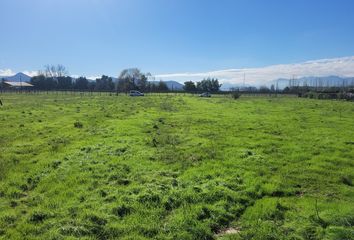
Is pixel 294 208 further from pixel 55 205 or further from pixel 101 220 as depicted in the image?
pixel 55 205

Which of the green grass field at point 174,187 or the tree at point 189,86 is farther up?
the tree at point 189,86

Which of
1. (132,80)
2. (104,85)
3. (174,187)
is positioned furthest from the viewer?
(104,85)

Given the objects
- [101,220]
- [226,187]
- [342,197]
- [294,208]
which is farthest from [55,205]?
[342,197]

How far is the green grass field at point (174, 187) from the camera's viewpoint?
19.5 feet

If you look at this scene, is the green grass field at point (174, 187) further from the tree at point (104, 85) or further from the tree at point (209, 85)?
the tree at point (104, 85)

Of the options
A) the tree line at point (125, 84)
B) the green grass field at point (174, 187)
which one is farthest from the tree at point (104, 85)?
the green grass field at point (174, 187)

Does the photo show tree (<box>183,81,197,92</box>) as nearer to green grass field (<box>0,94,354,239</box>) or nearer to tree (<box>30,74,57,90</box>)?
tree (<box>30,74,57,90</box>)

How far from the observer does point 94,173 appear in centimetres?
923

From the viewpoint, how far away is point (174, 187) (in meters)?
8.12

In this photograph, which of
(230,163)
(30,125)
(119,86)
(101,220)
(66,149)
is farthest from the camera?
(119,86)

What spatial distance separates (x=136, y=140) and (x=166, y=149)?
91.6 inches

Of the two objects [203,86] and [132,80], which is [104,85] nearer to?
[132,80]

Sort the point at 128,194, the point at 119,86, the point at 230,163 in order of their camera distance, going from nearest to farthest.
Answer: the point at 128,194, the point at 230,163, the point at 119,86

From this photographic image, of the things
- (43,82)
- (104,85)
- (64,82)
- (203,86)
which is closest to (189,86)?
(203,86)
